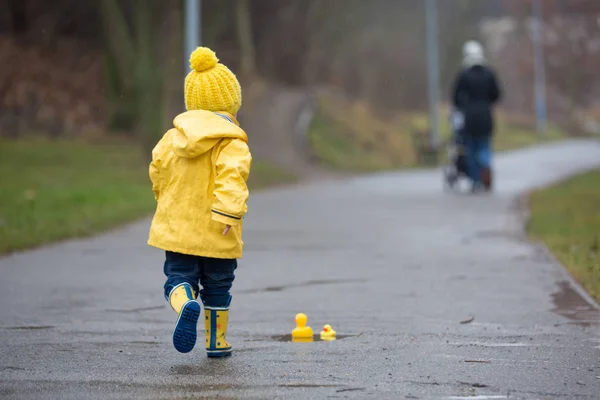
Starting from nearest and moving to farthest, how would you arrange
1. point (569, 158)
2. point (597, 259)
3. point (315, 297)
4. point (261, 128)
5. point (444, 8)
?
1. point (315, 297)
2. point (597, 259)
3. point (261, 128)
4. point (569, 158)
5. point (444, 8)

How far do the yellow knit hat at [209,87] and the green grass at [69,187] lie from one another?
5.36 metres

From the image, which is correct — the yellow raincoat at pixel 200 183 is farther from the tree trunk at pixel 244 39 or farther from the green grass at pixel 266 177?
the tree trunk at pixel 244 39

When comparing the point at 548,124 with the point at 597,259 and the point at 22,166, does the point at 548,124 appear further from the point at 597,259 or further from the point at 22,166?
the point at 597,259

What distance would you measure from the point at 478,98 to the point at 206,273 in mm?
12965

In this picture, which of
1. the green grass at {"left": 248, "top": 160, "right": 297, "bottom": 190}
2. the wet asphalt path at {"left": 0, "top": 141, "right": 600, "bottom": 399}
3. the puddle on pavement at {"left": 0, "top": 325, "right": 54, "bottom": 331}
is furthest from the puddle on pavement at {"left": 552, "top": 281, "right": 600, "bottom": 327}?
the green grass at {"left": 248, "top": 160, "right": 297, "bottom": 190}

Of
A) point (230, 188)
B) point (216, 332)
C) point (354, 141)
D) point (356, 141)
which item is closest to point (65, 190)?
point (216, 332)

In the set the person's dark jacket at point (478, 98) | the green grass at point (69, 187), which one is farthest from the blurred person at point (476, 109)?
the green grass at point (69, 187)

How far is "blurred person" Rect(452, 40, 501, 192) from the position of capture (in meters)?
18.8

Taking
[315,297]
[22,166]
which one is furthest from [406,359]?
[22,166]

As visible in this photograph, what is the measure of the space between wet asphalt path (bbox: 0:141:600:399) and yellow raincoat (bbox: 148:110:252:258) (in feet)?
1.87

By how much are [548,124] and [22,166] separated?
179 ft

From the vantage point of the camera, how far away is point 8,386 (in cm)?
563

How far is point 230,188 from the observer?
621 cm

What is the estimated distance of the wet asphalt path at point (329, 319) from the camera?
572cm
